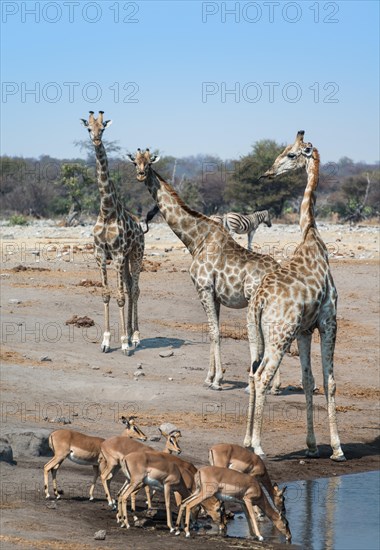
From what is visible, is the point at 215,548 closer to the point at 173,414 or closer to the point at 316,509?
the point at 316,509

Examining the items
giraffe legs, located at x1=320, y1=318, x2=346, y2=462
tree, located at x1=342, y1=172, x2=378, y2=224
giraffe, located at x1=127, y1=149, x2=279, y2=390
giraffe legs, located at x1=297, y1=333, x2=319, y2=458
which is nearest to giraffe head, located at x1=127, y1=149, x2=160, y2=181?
giraffe, located at x1=127, y1=149, x2=279, y2=390

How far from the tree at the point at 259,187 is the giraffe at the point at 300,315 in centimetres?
3774

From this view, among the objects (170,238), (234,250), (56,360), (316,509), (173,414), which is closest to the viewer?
(316,509)

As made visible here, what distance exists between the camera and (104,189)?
59.9 feet

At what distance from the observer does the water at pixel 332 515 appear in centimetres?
1049

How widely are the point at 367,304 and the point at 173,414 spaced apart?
10755 mm

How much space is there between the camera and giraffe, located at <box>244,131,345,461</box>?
12812 mm

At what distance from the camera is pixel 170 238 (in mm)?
38625

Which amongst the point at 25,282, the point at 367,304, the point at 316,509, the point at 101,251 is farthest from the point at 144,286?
the point at 316,509

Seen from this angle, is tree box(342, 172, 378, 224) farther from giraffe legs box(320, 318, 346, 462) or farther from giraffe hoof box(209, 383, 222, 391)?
giraffe legs box(320, 318, 346, 462)

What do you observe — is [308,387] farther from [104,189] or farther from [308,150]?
[104,189]

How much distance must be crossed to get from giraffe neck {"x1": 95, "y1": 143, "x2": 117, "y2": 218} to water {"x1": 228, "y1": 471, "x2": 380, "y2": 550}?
690 cm

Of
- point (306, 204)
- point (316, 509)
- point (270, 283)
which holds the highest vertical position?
point (306, 204)

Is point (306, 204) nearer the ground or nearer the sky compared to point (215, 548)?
nearer the sky
